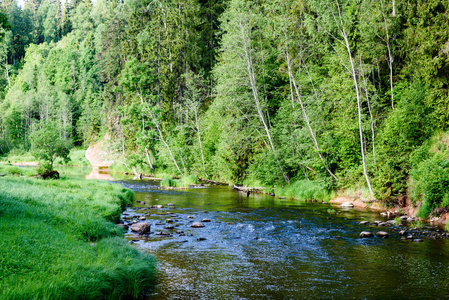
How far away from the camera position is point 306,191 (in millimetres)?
25391

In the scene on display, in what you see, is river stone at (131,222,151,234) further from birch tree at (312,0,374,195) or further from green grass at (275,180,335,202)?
birch tree at (312,0,374,195)

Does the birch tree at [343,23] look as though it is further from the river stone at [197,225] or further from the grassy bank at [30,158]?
the grassy bank at [30,158]

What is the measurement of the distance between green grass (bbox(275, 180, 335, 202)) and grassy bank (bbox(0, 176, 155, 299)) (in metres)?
15.7

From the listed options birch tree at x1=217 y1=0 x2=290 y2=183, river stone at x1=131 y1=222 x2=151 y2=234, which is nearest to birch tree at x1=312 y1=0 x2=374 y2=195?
birch tree at x1=217 y1=0 x2=290 y2=183

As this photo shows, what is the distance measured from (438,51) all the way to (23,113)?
9621 centimetres

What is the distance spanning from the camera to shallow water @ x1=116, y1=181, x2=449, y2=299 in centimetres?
863

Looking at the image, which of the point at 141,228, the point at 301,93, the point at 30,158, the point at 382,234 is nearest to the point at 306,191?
the point at 301,93

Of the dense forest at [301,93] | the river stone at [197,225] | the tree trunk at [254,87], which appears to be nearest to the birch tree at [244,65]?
the tree trunk at [254,87]

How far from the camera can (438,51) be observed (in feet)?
63.8

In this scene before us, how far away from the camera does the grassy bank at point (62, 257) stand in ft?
22.5

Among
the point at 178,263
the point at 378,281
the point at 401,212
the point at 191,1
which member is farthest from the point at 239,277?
the point at 191,1

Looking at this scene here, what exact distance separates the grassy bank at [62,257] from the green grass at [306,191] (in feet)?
51.4

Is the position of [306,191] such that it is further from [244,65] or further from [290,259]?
[290,259]

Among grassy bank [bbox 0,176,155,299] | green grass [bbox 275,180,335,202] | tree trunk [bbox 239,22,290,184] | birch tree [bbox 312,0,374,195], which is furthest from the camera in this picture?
tree trunk [bbox 239,22,290,184]
